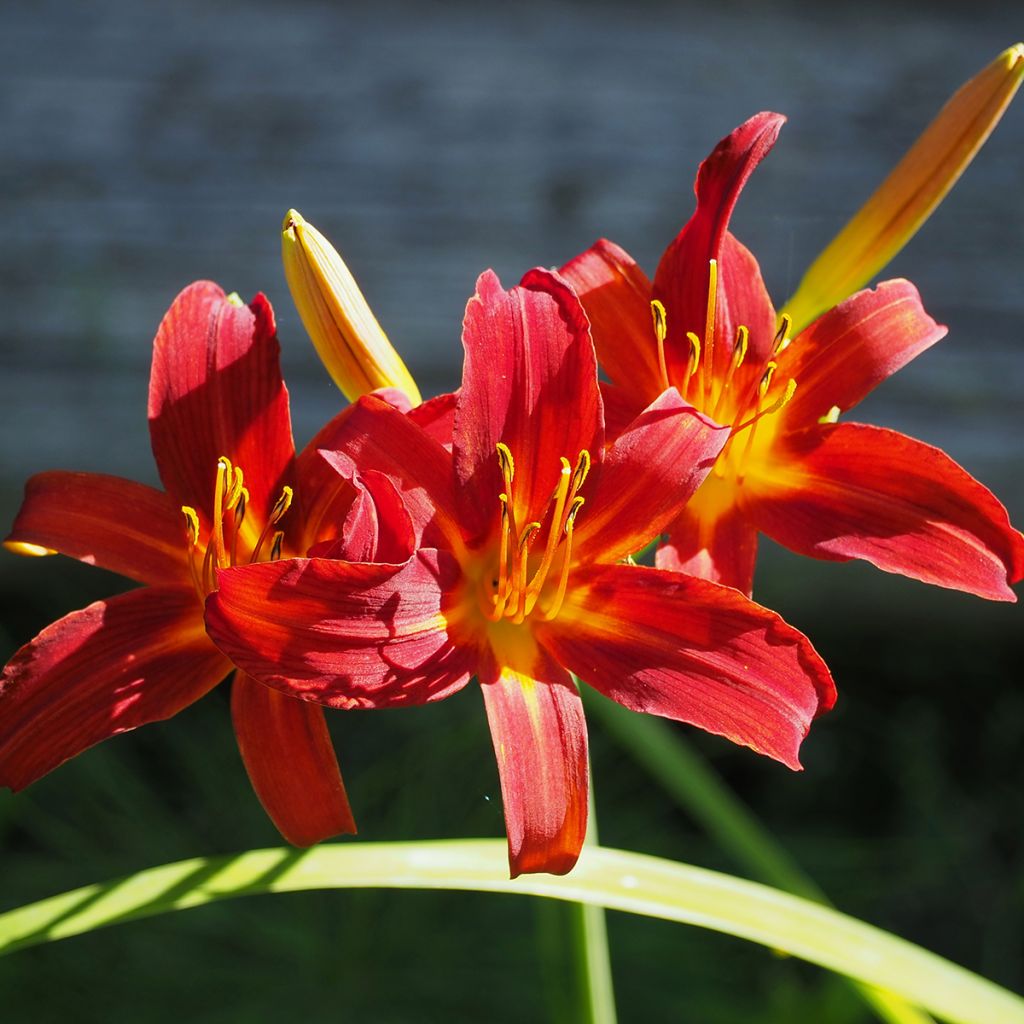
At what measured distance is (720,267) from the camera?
606 mm

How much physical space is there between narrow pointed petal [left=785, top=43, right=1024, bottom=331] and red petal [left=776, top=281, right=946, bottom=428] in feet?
0.15

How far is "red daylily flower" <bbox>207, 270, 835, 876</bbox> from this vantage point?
0.46 metres

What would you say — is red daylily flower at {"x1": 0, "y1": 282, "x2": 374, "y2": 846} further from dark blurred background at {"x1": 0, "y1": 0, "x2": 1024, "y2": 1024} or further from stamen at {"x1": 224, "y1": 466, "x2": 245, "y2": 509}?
dark blurred background at {"x1": 0, "y1": 0, "x2": 1024, "y2": 1024}

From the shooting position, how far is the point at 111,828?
4.25 feet

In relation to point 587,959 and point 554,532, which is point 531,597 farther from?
point 587,959

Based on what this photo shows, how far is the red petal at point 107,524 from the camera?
1.84ft

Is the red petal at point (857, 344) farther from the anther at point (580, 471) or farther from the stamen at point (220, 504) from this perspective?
the stamen at point (220, 504)

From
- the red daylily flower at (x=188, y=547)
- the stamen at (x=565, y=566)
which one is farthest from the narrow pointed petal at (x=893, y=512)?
the red daylily flower at (x=188, y=547)

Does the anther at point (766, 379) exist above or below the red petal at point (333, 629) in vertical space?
above

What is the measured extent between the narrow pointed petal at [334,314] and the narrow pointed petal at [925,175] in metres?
0.27

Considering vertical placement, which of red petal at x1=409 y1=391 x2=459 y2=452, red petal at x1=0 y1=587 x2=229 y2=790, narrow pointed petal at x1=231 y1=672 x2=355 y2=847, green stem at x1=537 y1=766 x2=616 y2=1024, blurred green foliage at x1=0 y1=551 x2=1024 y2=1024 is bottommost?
blurred green foliage at x1=0 y1=551 x2=1024 y2=1024

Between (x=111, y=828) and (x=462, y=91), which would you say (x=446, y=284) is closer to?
(x=462, y=91)

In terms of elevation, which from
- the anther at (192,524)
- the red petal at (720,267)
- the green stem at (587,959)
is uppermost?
the red petal at (720,267)

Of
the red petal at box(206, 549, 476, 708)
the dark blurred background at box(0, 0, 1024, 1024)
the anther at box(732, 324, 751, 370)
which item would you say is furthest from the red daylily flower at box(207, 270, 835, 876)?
the dark blurred background at box(0, 0, 1024, 1024)
